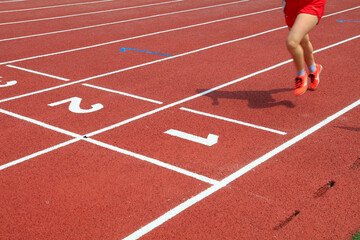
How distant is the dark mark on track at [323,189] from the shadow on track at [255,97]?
2232mm

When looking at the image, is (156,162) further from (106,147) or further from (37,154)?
(37,154)

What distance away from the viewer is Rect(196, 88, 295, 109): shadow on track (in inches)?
253

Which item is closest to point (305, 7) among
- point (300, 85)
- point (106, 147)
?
point (300, 85)

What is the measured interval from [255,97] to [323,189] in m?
2.75

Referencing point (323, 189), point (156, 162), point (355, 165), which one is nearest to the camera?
point (323, 189)

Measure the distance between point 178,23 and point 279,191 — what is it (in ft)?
32.3

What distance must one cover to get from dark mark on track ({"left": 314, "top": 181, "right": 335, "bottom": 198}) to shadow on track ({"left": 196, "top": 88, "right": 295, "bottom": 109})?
2232mm

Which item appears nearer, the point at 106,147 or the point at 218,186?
the point at 218,186

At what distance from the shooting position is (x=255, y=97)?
6.71m

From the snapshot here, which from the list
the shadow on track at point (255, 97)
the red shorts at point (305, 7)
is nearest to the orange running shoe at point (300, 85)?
the shadow on track at point (255, 97)

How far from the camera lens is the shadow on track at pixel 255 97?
21.0 ft

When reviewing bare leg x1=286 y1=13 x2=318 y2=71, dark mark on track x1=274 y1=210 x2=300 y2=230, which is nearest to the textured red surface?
dark mark on track x1=274 y1=210 x2=300 y2=230

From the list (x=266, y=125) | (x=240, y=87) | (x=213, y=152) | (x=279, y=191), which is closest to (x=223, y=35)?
(x=240, y=87)

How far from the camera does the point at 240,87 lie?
725 cm
